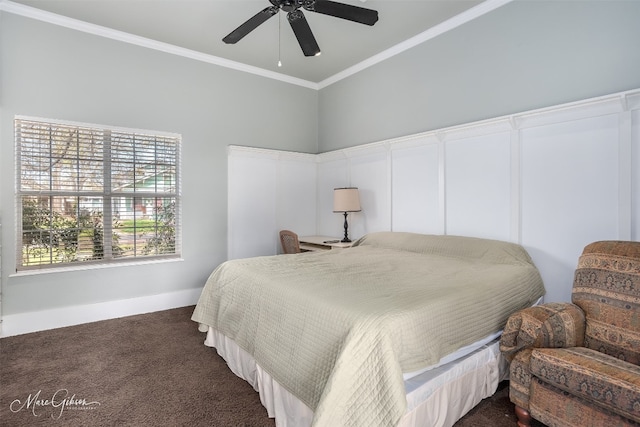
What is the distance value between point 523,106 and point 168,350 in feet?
11.9

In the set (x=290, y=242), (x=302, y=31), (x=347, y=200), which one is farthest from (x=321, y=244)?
(x=302, y=31)

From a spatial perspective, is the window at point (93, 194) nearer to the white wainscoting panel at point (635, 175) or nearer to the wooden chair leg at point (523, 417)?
the wooden chair leg at point (523, 417)

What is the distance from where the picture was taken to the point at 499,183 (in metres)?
2.84

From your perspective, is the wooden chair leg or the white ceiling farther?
the white ceiling

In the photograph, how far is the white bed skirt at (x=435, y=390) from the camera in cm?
148

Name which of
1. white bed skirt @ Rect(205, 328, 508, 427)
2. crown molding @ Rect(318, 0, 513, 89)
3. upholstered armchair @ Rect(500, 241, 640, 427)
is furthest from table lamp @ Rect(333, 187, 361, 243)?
upholstered armchair @ Rect(500, 241, 640, 427)

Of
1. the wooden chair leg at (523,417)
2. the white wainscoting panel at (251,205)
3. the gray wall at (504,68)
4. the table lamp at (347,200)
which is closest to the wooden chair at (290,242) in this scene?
the white wainscoting panel at (251,205)

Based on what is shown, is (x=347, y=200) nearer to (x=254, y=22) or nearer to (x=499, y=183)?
(x=499, y=183)

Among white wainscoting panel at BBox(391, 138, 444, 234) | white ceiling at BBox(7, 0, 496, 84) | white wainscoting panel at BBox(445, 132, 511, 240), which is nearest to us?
white wainscoting panel at BBox(445, 132, 511, 240)

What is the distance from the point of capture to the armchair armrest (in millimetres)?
1642

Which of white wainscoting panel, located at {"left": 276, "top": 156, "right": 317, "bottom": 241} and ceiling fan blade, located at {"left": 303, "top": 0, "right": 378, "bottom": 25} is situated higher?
ceiling fan blade, located at {"left": 303, "top": 0, "right": 378, "bottom": 25}

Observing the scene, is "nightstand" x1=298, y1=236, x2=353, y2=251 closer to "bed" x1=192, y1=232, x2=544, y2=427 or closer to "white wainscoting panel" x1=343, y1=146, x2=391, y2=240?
"white wainscoting panel" x1=343, y1=146, x2=391, y2=240

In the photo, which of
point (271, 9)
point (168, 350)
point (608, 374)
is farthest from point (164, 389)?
point (271, 9)

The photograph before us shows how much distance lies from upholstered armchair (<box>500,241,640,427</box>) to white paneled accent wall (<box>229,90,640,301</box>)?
0.62 m
